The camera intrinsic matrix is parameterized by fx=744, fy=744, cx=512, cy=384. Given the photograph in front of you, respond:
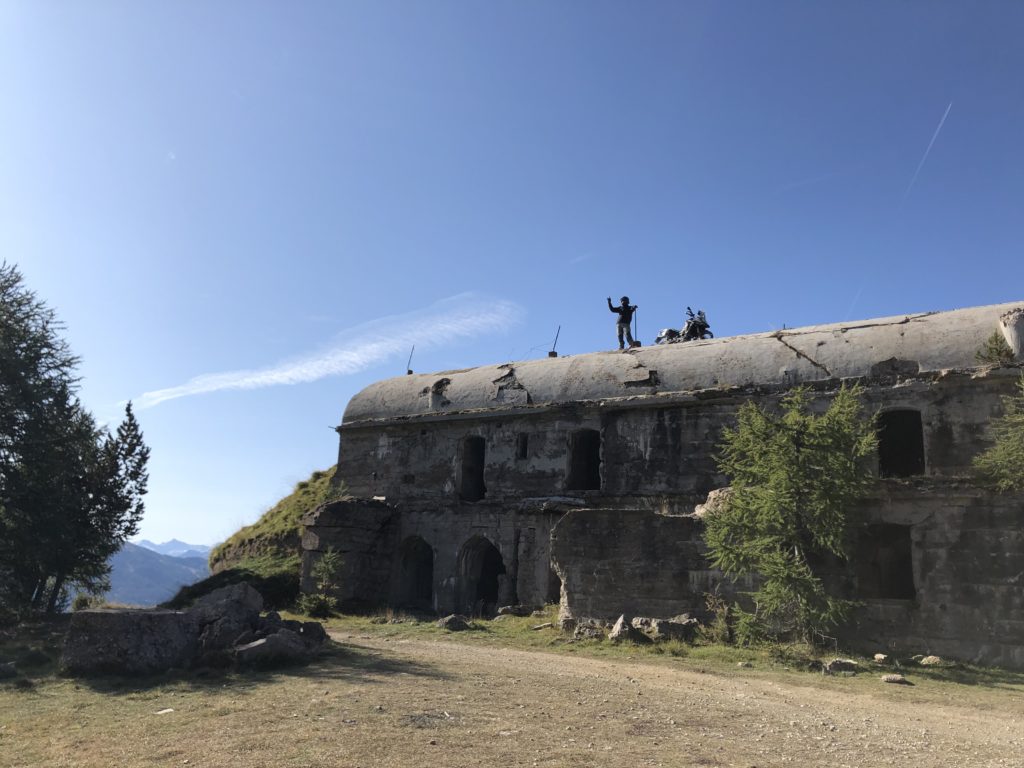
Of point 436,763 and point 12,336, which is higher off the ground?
point 12,336

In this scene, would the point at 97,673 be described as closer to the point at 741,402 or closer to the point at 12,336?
the point at 12,336

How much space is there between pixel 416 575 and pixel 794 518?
12212 mm

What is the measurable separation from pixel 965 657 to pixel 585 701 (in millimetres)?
8569

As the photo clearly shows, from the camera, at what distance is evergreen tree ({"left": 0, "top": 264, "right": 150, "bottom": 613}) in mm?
16969

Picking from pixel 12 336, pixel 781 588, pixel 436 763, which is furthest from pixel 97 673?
pixel 12 336

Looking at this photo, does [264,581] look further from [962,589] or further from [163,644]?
[962,589]

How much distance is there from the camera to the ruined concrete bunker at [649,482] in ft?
43.4

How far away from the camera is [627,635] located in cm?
1273

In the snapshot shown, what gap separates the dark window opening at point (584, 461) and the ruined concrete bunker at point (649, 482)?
6cm

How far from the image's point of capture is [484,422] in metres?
21.8

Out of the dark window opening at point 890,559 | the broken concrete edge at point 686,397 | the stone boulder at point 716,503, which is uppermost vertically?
the broken concrete edge at point 686,397

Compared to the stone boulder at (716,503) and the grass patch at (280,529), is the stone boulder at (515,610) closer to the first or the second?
the stone boulder at (716,503)

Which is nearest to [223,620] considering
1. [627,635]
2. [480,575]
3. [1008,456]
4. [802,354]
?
[627,635]

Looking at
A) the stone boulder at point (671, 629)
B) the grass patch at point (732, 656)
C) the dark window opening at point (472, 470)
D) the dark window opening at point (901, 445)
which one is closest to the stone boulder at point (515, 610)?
the grass patch at point (732, 656)
